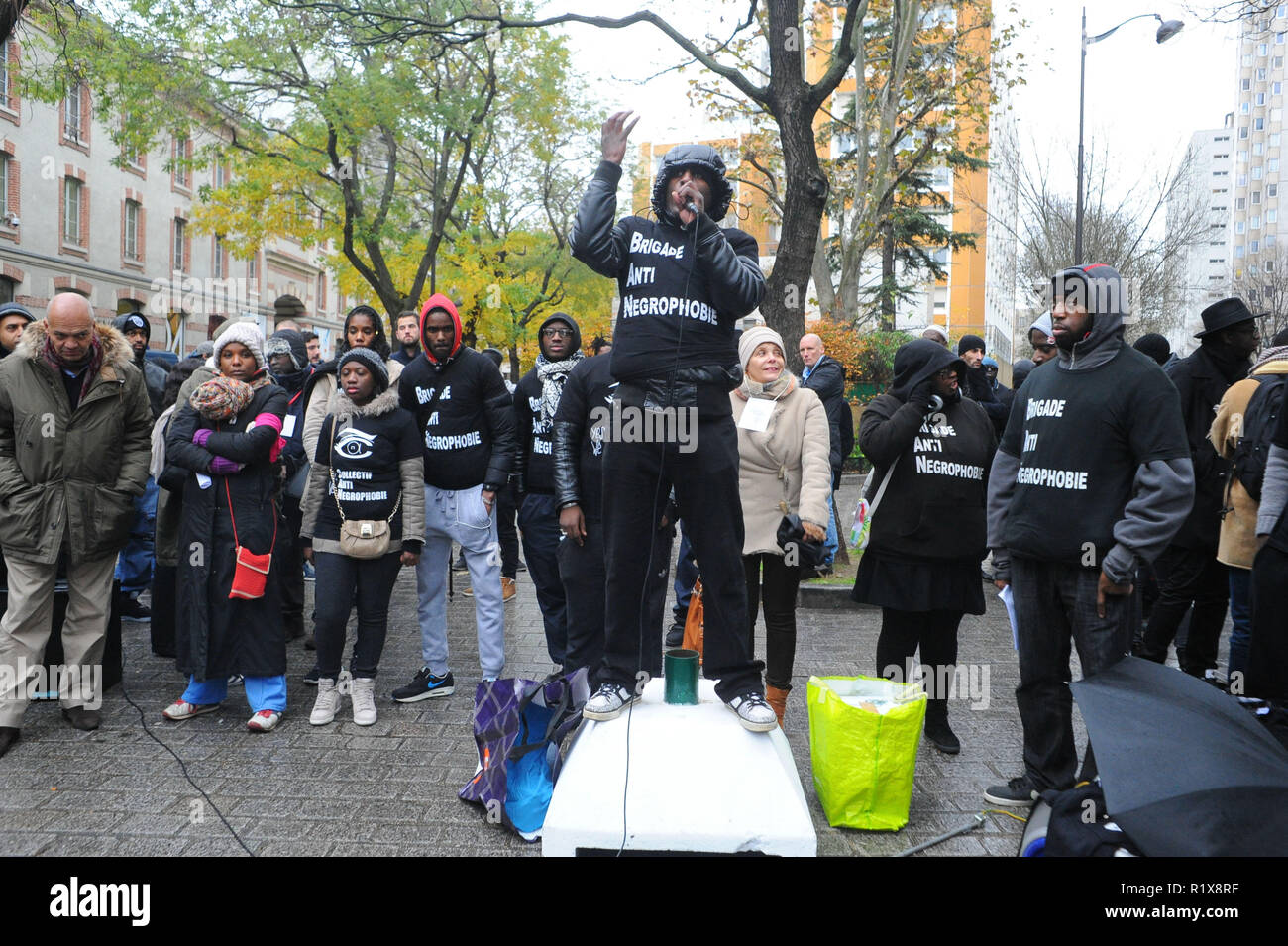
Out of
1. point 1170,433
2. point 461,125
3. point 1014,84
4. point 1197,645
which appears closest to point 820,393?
point 1197,645

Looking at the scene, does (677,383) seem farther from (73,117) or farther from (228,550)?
(73,117)

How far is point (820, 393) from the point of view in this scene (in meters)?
8.27

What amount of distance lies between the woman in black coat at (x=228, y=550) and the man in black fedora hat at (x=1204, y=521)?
5295mm

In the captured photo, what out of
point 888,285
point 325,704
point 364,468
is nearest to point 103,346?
point 364,468

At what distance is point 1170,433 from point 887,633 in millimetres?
1744

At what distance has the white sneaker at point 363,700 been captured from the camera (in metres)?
5.20

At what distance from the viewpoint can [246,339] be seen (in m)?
5.49

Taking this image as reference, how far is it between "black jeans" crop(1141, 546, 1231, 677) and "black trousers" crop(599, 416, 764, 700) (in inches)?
133

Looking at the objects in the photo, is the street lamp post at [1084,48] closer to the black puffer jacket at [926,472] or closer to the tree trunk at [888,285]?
the tree trunk at [888,285]

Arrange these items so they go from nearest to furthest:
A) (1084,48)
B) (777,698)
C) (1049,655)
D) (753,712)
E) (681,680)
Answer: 1. (753,712)
2. (681,680)
3. (1049,655)
4. (777,698)
5. (1084,48)

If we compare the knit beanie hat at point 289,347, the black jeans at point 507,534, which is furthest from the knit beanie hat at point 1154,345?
the knit beanie hat at point 289,347

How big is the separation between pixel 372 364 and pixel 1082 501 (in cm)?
380
